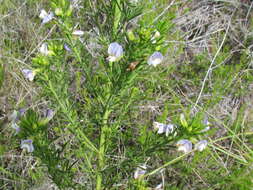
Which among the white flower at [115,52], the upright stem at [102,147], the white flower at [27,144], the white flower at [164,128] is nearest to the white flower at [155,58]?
the white flower at [115,52]

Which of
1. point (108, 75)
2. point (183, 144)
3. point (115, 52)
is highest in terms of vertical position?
point (115, 52)

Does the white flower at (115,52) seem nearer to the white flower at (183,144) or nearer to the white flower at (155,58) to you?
the white flower at (155,58)

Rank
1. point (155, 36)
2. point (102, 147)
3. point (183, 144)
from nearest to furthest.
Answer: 1. point (155, 36)
2. point (183, 144)
3. point (102, 147)

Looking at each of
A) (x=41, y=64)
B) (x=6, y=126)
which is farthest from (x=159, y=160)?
(x=41, y=64)

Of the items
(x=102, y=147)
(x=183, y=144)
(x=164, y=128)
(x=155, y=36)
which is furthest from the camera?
(x=102, y=147)

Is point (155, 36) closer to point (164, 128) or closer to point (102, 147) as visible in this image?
point (164, 128)

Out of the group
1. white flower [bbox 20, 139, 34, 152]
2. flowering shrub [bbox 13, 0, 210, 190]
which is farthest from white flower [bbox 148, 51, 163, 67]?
white flower [bbox 20, 139, 34, 152]

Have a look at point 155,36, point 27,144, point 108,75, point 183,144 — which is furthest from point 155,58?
point 27,144

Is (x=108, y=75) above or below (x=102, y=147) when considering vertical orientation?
above

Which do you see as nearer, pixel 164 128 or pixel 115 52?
pixel 115 52
